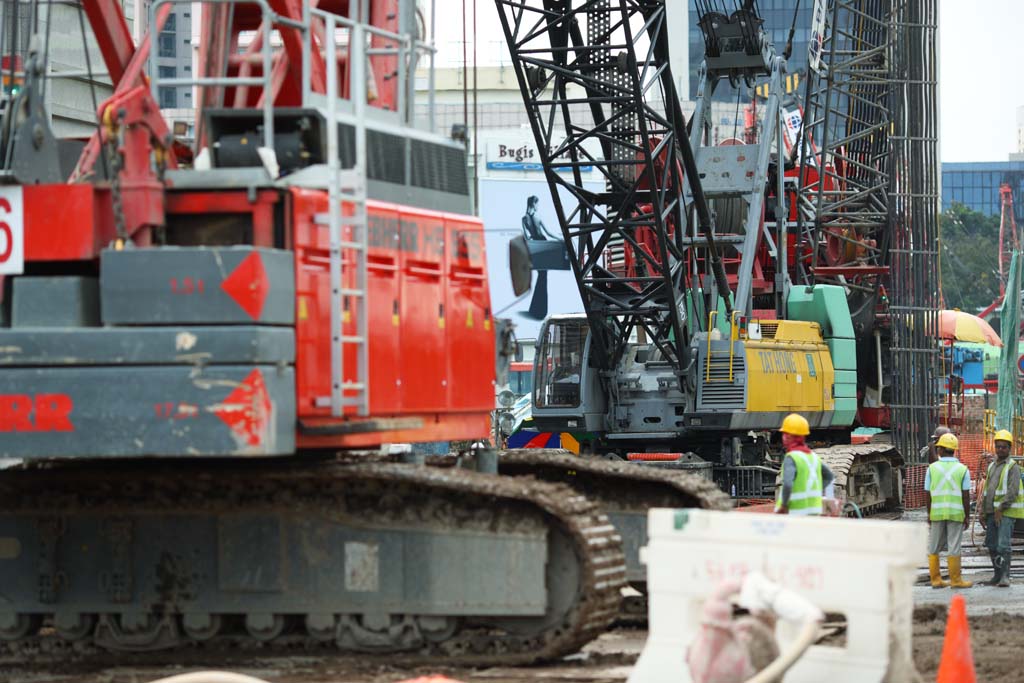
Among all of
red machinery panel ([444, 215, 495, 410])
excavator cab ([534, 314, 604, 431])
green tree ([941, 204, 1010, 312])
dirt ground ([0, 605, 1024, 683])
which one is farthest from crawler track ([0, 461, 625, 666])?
green tree ([941, 204, 1010, 312])

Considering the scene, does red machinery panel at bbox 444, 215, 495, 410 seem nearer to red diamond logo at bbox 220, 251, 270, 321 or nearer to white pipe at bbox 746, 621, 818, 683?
red diamond logo at bbox 220, 251, 270, 321

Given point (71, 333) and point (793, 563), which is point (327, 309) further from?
point (793, 563)

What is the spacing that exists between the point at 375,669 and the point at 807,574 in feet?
12.7

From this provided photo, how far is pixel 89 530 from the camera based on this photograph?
13.2 metres

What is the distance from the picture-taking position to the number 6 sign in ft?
39.7

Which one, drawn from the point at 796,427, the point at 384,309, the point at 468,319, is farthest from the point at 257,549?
the point at 796,427

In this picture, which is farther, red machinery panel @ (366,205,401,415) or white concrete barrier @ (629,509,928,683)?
red machinery panel @ (366,205,401,415)

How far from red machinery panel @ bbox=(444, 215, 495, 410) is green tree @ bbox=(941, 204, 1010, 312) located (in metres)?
128

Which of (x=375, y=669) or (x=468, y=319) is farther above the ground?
(x=468, y=319)

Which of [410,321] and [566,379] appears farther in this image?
[566,379]

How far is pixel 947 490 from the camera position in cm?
2067

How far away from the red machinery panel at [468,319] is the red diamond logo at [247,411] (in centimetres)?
229

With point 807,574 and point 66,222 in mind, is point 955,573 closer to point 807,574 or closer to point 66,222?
point 807,574

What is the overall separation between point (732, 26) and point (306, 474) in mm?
19241
